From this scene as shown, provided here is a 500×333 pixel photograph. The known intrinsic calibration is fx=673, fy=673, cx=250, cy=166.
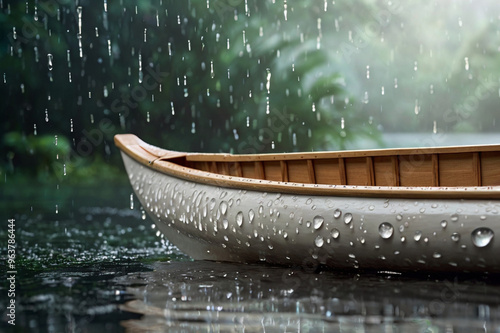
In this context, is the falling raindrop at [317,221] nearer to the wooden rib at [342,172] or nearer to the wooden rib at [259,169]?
the wooden rib at [342,172]

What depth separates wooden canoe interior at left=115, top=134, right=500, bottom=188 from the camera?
14.9 ft

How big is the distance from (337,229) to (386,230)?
0.34 meters

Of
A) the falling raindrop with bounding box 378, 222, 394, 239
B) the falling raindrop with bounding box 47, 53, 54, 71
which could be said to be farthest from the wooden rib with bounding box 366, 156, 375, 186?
the falling raindrop with bounding box 47, 53, 54, 71

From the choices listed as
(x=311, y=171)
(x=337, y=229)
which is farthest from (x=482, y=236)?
(x=311, y=171)

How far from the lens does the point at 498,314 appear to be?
3270mm

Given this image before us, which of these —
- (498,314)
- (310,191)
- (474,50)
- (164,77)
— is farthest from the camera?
(474,50)

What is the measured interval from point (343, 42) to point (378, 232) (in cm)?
3207

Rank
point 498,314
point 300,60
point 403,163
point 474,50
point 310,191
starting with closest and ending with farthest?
point 498,314, point 310,191, point 403,163, point 300,60, point 474,50

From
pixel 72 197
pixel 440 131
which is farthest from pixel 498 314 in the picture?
pixel 440 131

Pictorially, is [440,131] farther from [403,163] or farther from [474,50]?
[403,163]

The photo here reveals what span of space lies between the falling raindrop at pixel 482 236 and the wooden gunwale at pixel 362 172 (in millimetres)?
192

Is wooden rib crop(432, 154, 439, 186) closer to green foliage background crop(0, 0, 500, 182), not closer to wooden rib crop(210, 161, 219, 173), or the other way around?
wooden rib crop(210, 161, 219, 173)

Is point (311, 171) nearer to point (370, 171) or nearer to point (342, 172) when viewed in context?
point (342, 172)

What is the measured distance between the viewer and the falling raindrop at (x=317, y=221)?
14.5 feet
